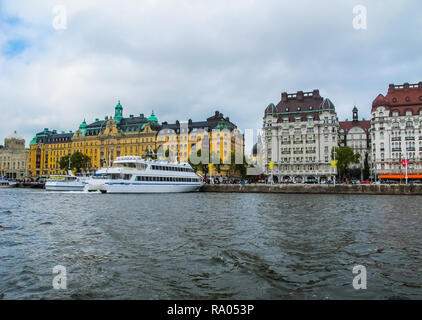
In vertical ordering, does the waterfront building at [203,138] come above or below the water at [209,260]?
above

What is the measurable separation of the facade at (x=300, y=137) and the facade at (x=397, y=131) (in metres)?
12.5

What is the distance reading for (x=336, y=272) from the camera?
10781 millimetres

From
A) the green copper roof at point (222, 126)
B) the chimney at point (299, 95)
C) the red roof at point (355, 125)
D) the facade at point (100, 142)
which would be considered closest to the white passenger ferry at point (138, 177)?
the green copper roof at point (222, 126)

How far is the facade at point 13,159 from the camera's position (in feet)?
558

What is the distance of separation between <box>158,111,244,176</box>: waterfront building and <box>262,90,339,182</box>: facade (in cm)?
1632

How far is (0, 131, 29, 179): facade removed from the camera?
558ft

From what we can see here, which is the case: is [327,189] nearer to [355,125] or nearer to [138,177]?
[138,177]

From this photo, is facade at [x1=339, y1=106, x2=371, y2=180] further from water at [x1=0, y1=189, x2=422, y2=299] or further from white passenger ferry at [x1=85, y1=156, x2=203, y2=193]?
water at [x1=0, y1=189, x2=422, y2=299]

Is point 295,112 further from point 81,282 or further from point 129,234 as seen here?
point 81,282

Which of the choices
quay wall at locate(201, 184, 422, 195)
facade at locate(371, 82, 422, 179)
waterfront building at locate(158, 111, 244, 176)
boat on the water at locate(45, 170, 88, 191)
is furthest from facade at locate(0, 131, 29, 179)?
facade at locate(371, 82, 422, 179)

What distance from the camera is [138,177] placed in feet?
207

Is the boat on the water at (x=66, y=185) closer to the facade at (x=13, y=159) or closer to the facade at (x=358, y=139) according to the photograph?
the facade at (x=358, y=139)

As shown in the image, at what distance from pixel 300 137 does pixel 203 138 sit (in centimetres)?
3515
